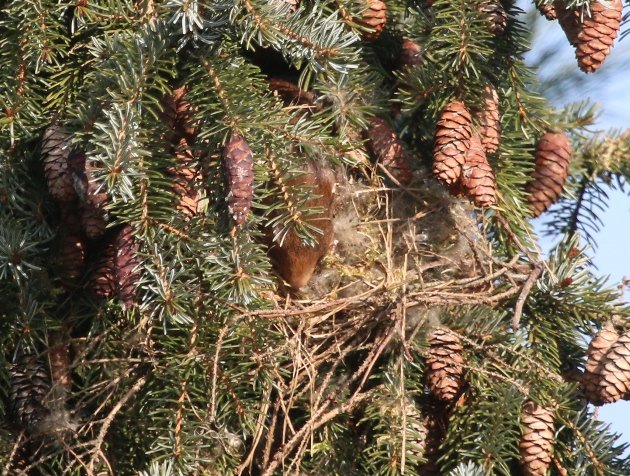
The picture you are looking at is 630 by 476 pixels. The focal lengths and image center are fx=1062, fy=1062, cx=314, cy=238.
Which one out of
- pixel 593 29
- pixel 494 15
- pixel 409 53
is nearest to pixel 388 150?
pixel 409 53

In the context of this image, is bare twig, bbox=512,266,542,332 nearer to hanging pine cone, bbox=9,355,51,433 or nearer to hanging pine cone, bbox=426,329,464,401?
hanging pine cone, bbox=426,329,464,401

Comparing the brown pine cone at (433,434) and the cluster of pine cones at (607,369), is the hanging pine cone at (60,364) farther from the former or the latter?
the cluster of pine cones at (607,369)

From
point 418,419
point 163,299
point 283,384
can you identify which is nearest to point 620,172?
point 418,419

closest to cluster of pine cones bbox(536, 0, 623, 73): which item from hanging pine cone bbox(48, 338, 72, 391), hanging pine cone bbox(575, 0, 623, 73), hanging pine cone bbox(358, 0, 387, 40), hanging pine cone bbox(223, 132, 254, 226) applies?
hanging pine cone bbox(575, 0, 623, 73)

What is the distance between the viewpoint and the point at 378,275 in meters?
1.63

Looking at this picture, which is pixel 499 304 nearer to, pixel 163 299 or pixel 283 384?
pixel 283 384

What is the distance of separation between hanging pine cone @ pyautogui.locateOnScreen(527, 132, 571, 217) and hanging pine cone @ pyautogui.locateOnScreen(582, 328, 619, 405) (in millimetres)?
266

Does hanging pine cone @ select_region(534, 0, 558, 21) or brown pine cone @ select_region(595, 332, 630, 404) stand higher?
hanging pine cone @ select_region(534, 0, 558, 21)

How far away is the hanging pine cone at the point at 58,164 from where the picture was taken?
1.27 meters

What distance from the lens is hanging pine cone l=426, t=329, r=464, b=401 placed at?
1394 millimetres

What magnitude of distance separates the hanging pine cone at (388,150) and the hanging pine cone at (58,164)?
47 cm

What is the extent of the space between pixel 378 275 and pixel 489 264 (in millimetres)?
199

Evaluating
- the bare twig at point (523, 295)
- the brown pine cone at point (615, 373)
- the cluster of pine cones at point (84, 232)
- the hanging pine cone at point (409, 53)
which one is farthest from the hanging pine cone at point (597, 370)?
the cluster of pine cones at point (84, 232)

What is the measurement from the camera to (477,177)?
55.9 inches
